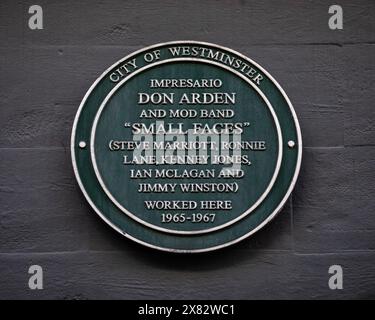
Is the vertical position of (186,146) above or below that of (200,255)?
above

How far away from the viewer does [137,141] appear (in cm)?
855

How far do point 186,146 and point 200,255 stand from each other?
87 centimetres

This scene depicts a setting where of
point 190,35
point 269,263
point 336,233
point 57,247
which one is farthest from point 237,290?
point 190,35

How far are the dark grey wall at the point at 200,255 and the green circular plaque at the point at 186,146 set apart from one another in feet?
0.56

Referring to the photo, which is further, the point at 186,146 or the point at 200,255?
the point at 186,146

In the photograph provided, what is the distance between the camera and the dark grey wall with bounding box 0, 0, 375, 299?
27.7ft

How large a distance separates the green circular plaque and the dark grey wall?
0.17 m

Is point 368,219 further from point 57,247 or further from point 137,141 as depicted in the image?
point 57,247

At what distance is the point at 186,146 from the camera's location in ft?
28.0

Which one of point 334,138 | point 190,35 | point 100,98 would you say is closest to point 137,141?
point 100,98

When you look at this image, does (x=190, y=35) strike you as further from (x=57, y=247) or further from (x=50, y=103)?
(x=57, y=247)
